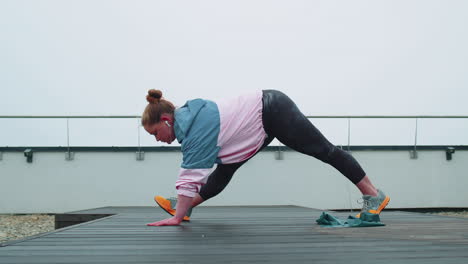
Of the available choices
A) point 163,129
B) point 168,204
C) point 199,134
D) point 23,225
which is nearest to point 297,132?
point 199,134

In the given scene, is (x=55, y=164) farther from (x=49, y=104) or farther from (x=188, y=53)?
(x=188, y=53)

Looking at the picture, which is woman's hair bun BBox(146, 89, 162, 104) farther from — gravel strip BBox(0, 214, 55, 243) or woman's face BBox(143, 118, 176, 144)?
gravel strip BBox(0, 214, 55, 243)

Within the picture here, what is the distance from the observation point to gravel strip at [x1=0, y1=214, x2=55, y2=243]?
5450mm

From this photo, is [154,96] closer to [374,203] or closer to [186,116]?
[186,116]

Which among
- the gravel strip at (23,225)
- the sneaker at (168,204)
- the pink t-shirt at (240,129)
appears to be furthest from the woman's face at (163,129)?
the gravel strip at (23,225)

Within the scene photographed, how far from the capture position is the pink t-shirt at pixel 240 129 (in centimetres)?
245

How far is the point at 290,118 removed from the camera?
8.17ft

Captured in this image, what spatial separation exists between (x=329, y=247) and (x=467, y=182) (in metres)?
7.16

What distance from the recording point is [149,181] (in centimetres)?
738

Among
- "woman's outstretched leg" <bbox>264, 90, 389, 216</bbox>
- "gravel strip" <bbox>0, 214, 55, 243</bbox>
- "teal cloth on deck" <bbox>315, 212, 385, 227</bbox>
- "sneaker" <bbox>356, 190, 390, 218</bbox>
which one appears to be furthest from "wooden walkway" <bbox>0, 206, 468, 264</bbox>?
"gravel strip" <bbox>0, 214, 55, 243</bbox>

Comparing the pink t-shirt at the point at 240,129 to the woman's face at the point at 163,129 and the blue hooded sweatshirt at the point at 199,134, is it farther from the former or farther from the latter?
the woman's face at the point at 163,129

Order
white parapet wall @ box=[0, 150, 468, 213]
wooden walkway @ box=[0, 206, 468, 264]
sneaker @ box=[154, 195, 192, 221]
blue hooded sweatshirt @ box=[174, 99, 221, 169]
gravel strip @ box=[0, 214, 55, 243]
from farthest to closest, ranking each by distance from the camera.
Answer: white parapet wall @ box=[0, 150, 468, 213] → gravel strip @ box=[0, 214, 55, 243] → sneaker @ box=[154, 195, 192, 221] → blue hooded sweatshirt @ box=[174, 99, 221, 169] → wooden walkway @ box=[0, 206, 468, 264]

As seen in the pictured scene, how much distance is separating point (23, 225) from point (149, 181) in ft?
6.33

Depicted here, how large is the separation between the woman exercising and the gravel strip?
3415 mm
